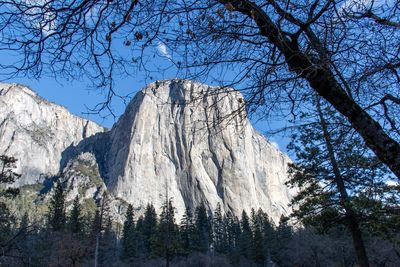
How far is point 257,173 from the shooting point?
143875 mm

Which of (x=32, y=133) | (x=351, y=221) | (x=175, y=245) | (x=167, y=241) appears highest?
(x=32, y=133)

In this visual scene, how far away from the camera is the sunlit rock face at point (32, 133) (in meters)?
164

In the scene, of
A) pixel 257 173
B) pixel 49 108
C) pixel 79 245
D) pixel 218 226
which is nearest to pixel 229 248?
pixel 218 226

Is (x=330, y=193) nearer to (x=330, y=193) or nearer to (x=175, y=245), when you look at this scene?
(x=330, y=193)

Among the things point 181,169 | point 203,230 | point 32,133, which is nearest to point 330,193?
point 203,230

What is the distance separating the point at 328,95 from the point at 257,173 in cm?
14301

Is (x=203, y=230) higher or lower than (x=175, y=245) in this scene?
higher

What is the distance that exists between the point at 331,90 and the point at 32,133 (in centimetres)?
18545

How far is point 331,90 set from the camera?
3.11 m

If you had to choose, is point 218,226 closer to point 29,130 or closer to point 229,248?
point 229,248

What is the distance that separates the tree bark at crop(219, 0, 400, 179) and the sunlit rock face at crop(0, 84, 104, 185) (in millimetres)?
171175

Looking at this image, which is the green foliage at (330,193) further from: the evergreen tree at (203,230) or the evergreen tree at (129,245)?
the evergreen tree at (203,230)

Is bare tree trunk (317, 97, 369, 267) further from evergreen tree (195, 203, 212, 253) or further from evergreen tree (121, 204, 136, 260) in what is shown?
evergreen tree (195, 203, 212, 253)

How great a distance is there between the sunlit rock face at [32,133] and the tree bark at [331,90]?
562 ft
